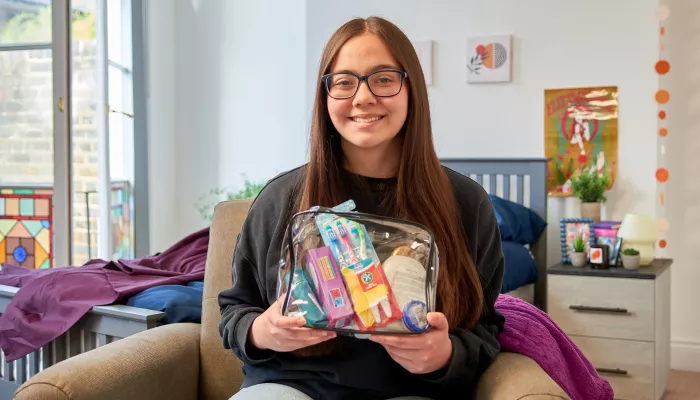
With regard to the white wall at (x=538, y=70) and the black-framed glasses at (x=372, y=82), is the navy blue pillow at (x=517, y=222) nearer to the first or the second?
the white wall at (x=538, y=70)

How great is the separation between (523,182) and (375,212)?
2.45 metres

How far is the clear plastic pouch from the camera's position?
1022 mm

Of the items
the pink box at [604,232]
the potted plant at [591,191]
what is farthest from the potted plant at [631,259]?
the potted plant at [591,191]

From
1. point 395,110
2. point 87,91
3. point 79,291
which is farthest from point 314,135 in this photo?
point 87,91

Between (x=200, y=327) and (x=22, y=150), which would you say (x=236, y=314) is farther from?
(x=22, y=150)

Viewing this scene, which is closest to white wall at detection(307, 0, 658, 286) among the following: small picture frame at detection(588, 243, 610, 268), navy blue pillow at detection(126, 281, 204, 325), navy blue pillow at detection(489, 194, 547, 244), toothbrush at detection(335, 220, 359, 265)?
navy blue pillow at detection(489, 194, 547, 244)

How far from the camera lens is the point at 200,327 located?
5.66 ft

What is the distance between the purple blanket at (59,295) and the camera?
2.00 m

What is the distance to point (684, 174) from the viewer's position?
363 cm

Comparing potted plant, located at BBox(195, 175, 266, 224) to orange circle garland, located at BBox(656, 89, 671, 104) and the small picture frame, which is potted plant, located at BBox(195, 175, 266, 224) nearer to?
the small picture frame

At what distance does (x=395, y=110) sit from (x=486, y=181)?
8.37 feet

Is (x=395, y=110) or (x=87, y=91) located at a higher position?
(x=87, y=91)

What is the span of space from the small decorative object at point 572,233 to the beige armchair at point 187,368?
2008mm

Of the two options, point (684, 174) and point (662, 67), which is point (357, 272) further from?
point (684, 174)
